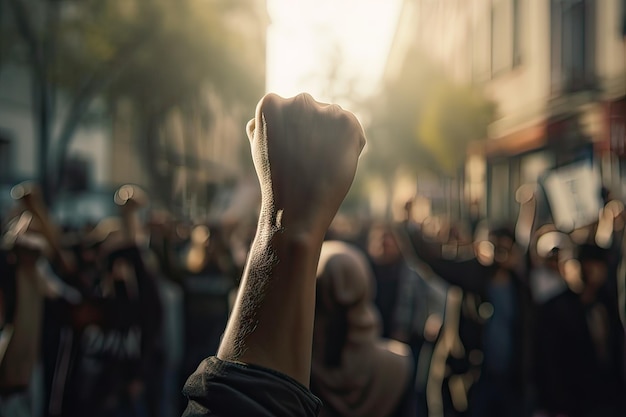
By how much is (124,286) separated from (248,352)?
420 cm

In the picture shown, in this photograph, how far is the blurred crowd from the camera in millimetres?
4620

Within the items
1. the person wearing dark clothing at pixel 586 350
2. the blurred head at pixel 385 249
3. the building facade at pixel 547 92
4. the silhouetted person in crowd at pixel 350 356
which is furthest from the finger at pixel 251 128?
the building facade at pixel 547 92

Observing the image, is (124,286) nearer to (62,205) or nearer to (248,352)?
(248,352)

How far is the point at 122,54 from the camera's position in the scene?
59.8 ft

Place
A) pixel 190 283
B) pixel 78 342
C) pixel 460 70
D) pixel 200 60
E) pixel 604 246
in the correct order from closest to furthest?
pixel 78 342
pixel 604 246
pixel 190 283
pixel 460 70
pixel 200 60

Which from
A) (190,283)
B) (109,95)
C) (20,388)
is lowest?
(20,388)

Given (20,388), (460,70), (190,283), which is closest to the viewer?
(20,388)

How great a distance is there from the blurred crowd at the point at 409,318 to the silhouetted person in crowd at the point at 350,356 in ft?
6.93

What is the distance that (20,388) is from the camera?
4.08m

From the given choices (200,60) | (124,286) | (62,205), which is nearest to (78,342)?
(124,286)

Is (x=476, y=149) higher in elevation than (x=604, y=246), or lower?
higher

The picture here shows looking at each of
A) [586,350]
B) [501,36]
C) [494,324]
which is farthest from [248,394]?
[501,36]

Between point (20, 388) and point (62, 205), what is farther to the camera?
point (62, 205)

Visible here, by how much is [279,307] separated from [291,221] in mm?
100
